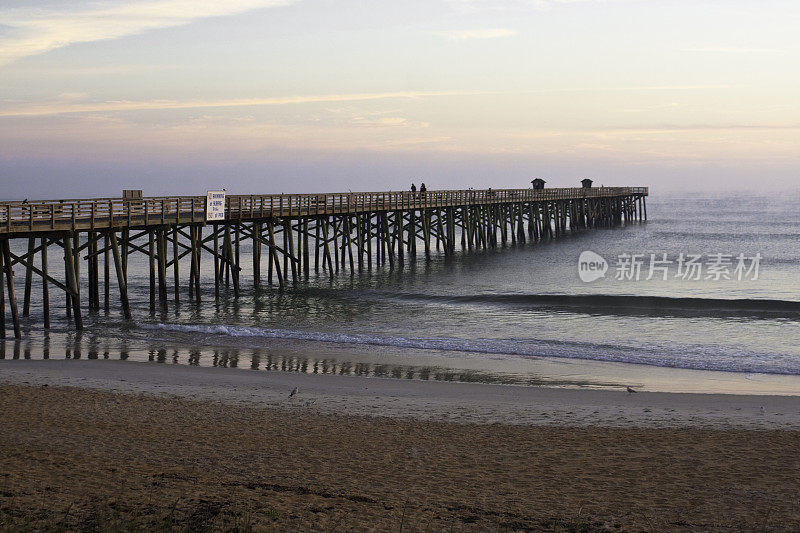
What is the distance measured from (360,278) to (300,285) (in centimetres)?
366

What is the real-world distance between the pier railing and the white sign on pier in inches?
11.7

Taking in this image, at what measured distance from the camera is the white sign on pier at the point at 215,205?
85.6ft

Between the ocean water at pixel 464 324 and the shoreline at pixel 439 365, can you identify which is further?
the ocean water at pixel 464 324

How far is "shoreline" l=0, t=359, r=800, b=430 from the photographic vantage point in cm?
1190

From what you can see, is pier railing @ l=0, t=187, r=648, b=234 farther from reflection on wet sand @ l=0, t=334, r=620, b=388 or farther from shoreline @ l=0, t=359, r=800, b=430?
shoreline @ l=0, t=359, r=800, b=430

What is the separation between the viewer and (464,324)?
23.1 m

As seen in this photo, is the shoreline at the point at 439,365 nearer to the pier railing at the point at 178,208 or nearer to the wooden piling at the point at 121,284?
the pier railing at the point at 178,208

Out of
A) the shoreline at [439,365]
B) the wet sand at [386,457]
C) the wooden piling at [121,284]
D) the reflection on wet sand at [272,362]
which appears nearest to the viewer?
the wet sand at [386,457]

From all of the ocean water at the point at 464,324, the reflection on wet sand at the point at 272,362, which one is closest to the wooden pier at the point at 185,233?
the ocean water at the point at 464,324

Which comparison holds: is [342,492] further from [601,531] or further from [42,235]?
[42,235]

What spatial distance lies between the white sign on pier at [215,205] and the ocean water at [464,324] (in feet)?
9.56

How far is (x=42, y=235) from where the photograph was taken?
2058 cm

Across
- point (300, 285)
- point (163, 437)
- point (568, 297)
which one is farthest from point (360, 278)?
point (163, 437)

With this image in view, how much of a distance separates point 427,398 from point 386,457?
365cm
